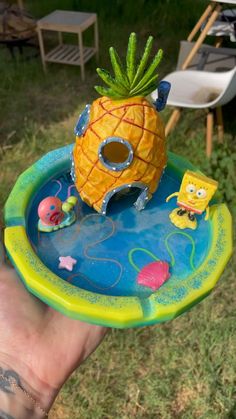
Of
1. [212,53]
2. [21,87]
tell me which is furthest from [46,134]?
[212,53]

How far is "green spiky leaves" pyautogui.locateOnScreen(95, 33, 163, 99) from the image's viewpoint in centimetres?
155

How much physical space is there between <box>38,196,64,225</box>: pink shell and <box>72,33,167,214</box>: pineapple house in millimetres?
160

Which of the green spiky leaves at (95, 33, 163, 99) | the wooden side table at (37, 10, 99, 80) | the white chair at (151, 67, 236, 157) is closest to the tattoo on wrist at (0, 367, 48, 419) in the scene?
the green spiky leaves at (95, 33, 163, 99)

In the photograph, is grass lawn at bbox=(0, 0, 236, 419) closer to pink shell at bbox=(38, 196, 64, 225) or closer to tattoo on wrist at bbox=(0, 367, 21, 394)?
tattoo on wrist at bbox=(0, 367, 21, 394)

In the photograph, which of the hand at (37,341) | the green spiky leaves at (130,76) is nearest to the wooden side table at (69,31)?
the green spiky leaves at (130,76)

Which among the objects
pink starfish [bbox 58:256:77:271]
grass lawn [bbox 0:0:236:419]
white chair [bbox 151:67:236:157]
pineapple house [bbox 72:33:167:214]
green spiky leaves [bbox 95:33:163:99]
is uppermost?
green spiky leaves [bbox 95:33:163:99]

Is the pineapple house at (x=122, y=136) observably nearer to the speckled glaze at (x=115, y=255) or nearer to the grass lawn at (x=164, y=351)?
the speckled glaze at (x=115, y=255)

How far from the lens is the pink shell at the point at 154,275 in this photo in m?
1.60

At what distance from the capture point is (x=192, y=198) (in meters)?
1.78

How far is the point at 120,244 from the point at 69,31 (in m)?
4.16

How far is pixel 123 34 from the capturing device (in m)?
6.11

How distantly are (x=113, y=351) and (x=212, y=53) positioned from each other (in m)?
3.82

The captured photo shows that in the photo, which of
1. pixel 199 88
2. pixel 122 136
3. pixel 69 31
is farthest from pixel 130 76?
pixel 69 31

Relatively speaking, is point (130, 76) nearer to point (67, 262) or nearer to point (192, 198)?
point (192, 198)
